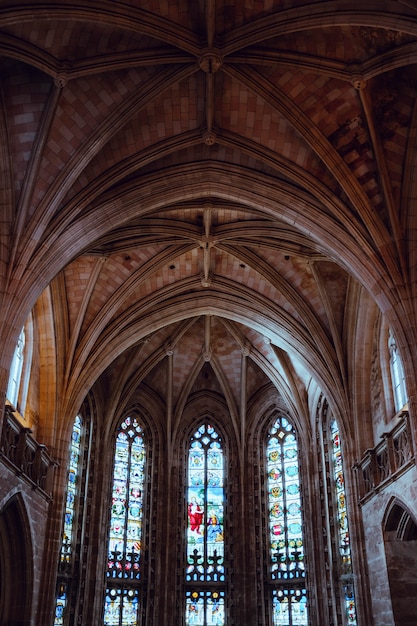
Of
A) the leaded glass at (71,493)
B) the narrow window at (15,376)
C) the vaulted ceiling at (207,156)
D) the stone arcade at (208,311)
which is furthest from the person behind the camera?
the leaded glass at (71,493)

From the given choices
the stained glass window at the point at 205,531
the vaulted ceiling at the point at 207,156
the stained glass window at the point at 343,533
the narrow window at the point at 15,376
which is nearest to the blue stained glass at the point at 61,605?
the stained glass window at the point at 205,531

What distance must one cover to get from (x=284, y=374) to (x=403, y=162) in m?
10.2

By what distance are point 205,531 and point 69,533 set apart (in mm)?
4578

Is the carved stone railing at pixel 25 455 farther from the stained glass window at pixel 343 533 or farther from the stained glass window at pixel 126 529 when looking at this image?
the stained glass window at pixel 343 533

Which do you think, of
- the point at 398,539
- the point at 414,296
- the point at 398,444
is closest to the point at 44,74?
the point at 414,296

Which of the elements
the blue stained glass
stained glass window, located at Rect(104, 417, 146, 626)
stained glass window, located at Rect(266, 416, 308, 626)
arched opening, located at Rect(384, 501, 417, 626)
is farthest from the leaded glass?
arched opening, located at Rect(384, 501, 417, 626)

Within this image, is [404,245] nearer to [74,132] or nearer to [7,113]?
[74,132]

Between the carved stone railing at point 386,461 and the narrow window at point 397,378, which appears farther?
the narrow window at point 397,378

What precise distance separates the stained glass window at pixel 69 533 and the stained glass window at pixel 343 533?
25.7ft

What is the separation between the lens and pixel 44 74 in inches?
546

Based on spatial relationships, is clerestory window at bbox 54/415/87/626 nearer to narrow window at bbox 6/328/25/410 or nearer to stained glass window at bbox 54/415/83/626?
stained glass window at bbox 54/415/83/626

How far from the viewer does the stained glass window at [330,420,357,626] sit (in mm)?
19469

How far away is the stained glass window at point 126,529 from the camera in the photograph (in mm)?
21359

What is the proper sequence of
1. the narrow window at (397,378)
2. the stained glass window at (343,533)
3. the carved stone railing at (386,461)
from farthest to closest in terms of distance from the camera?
the stained glass window at (343,533) → the narrow window at (397,378) → the carved stone railing at (386,461)
